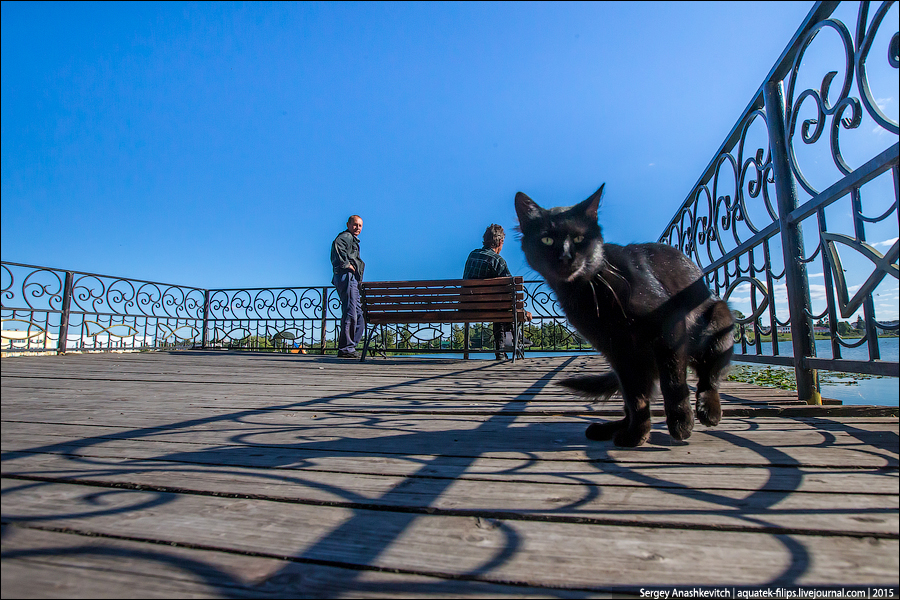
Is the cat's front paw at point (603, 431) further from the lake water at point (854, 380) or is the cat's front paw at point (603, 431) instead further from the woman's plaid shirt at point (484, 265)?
the woman's plaid shirt at point (484, 265)

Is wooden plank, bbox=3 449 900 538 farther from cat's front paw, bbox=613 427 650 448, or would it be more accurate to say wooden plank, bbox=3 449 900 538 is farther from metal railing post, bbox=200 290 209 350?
metal railing post, bbox=200 290 209 350

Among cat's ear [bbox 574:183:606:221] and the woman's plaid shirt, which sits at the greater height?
the woman's plaid shirt

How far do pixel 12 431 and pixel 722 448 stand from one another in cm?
192

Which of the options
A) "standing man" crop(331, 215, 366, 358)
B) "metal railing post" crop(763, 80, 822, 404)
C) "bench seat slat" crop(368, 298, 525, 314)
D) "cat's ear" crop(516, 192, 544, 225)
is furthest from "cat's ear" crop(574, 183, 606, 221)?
"standing man" crop(331, 215, 366, 358)

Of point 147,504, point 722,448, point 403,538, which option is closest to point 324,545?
point 403,538

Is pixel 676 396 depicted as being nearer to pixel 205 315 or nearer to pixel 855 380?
pixel 855 380

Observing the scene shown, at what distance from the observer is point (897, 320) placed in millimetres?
1462

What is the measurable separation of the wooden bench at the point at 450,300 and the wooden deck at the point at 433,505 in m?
3.18

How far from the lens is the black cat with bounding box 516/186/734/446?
157 centimetres

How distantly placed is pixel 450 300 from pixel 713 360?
361 cm

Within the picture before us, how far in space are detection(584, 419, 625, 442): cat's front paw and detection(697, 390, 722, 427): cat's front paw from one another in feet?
1.32

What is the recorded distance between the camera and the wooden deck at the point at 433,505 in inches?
27.3

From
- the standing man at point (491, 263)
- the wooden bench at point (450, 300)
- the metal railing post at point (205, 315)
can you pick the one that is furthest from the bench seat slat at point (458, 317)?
the metal railing post at point (205, 315)

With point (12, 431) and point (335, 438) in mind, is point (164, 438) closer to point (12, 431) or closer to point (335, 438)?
point (335, 438)
